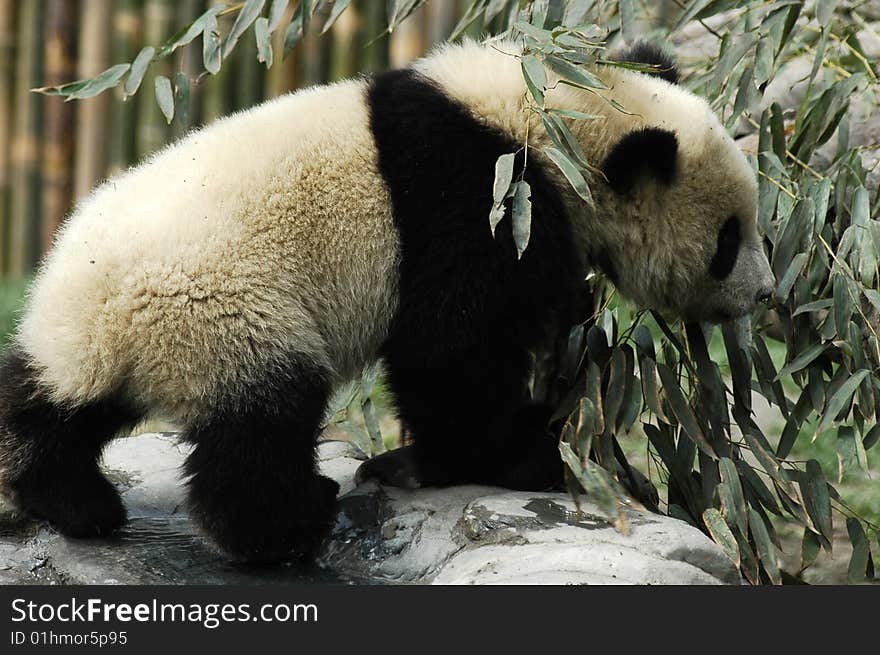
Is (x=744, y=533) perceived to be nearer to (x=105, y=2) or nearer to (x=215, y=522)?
(x=215, y=522)

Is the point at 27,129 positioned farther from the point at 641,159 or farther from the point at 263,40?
the point at 641,159

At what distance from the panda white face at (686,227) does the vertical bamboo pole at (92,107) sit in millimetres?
4789

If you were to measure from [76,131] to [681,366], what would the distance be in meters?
5.06

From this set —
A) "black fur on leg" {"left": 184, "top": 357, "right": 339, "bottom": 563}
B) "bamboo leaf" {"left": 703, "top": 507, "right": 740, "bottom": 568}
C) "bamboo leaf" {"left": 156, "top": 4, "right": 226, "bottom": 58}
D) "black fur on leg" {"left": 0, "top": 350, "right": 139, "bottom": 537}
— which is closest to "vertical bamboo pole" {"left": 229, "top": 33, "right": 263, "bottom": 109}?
"bamboo leaf" {"left": 156, "top": 4, "right": 226, "bottom": 58}

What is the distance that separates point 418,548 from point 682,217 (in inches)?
48.9

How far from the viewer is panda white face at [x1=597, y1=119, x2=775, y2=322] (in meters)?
3.41

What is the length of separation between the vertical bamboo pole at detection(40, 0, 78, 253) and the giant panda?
4405 millimetres

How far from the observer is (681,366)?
3891 millimetres

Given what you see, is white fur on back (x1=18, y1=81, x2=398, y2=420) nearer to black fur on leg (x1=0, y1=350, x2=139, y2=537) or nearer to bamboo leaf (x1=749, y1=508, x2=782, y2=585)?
black fur on leg (x1=0, y1=350, x2=139, y2=537)

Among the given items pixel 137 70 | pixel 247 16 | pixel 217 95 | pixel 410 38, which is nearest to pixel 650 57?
pixel 247 16

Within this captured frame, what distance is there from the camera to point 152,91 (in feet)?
25.1

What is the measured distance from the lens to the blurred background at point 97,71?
739 centimetres

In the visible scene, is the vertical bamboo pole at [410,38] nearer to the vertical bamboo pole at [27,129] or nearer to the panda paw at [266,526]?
the vertical bamboo pole at [27,129]

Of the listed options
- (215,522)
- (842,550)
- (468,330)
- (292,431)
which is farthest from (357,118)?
(842,550)
